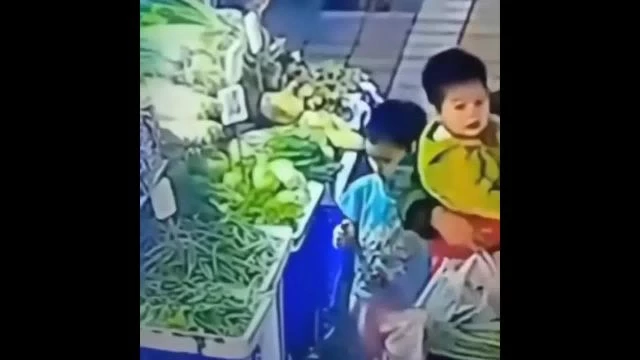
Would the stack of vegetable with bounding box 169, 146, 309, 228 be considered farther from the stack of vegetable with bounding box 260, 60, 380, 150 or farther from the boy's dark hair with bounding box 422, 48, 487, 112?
the boy's dark hair with bounding box 422, 48, 487, 112

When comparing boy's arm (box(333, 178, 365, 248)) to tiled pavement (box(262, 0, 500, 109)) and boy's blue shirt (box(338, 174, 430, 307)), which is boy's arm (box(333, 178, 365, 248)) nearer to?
boy's blue shirt (box(338, 174, 430, 307))

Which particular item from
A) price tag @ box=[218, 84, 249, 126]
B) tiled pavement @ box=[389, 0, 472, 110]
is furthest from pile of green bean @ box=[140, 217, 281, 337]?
tiled pavement @ box=[389, 0, 472, 110]

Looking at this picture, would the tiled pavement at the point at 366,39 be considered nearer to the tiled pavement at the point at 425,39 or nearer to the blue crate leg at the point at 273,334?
the tiled pavement at the point at 425,39

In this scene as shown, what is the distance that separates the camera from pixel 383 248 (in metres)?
1.17

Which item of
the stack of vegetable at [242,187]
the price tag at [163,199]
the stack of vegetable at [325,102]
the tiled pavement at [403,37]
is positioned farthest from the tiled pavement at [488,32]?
the price tag at [163,199]

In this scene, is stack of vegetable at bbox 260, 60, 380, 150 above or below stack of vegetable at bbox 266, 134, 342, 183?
above

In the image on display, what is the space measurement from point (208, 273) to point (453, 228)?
255 millimetres

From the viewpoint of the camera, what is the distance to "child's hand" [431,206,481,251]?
1154mm

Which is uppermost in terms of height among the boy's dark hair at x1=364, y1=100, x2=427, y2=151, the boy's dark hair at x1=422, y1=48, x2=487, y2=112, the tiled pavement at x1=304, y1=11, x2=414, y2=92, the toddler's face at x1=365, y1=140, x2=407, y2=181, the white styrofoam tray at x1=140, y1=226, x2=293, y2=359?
the tiled pavement at x1=304, y1=11, x2=414, y2=92
